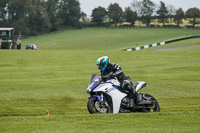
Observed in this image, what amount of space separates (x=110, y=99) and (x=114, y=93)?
24cm

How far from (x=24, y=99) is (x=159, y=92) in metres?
6.35

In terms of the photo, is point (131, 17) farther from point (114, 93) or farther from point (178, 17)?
point (114, 93)

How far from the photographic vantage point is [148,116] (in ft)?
40.3

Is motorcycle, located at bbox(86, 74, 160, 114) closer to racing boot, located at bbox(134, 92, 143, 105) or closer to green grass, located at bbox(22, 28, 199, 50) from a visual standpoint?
racing boot, located at bbox(134, 92, 143, 105)

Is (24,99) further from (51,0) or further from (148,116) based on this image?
(51,0)

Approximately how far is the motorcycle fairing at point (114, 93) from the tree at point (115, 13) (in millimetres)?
135485

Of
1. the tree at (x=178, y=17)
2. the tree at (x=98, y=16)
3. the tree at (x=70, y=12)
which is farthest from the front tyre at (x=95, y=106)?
the tree at (x=98, y=16)

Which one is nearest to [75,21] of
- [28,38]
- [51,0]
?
[51,0]

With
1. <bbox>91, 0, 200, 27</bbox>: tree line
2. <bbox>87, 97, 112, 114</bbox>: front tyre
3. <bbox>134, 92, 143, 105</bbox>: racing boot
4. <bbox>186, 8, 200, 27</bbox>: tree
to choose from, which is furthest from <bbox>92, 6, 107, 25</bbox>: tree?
<bbox>87, 97, 112, 114</bbox>: front tyre

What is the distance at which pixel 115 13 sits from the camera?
15288cm

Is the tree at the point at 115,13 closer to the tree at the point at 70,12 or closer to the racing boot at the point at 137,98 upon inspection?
the tree at the point at 70,12

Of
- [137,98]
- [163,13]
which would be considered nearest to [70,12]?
[163,13]

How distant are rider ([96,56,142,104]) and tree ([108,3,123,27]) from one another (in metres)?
135

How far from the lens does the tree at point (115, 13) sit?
486 ft
